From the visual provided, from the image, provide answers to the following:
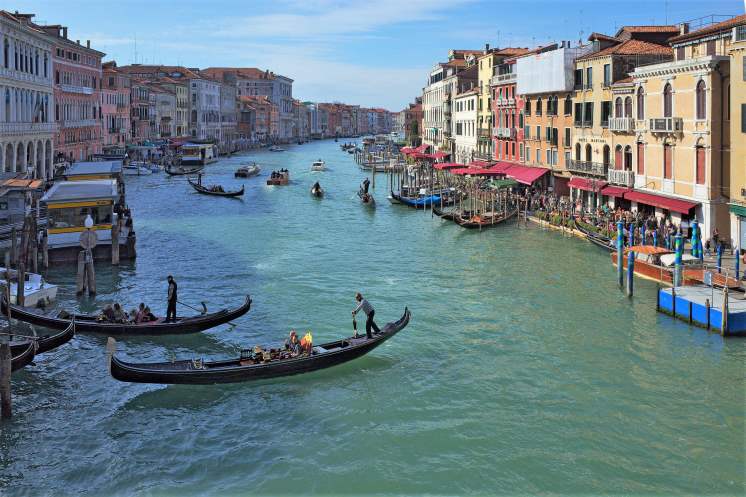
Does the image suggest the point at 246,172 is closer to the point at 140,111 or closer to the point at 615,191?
the point at 140,111

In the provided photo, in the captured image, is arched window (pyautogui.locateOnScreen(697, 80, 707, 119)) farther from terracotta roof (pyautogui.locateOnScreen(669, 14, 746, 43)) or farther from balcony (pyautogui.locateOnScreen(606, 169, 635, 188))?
balcony (pyautogui.locateOnScreen(606, 169, 635, 188))

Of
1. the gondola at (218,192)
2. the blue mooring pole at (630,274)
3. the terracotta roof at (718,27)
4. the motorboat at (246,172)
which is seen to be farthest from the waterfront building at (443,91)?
the blue mooring pole at (630,274)

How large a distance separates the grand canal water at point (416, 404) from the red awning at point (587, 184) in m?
7.49

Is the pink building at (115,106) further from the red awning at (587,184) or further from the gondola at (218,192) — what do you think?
the red awning at (587,184)

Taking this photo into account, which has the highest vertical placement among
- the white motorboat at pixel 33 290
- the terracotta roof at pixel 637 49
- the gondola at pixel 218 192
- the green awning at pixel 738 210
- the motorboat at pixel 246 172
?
the terracotta roof at pixel 637 49

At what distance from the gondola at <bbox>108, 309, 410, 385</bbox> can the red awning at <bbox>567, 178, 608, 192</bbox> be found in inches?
654

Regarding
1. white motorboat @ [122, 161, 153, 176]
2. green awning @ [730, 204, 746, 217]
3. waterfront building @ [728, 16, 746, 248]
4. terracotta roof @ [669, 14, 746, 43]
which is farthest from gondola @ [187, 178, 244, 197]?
green awning @ [730, 204, 746, 217]

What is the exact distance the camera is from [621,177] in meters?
26.1

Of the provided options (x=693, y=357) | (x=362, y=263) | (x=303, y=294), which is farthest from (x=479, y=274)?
(x=693, y=357)

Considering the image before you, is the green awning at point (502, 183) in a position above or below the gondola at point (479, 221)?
above

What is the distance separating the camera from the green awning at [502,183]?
34.8m

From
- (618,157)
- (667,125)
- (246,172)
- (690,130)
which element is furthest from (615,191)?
(246,172)

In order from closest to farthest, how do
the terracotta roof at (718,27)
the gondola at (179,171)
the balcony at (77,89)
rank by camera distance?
the terracotta roof at (718,27), the balcony at (77,89), the gondola at (179,171)

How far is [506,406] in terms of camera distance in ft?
37.8
